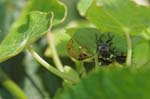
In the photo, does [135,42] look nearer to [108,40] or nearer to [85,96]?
[108,40]

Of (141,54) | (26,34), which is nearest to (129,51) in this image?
(141,54)

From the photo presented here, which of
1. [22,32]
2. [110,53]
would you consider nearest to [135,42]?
[110,53]

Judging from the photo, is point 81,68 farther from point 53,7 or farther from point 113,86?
point 113,86

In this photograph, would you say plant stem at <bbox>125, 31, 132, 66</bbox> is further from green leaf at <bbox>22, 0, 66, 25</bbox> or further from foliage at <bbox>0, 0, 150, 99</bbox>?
green leaf at <bbox>22, 0, 66, 25</bbox>

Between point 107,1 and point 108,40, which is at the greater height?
point 107,1

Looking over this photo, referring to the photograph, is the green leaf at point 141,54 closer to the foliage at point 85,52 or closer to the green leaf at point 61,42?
the foliage at point 85,52

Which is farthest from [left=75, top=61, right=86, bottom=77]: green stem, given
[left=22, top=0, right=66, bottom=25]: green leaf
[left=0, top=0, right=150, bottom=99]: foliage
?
[left=22, top=0, right=66, bottom=25]: green leaf
